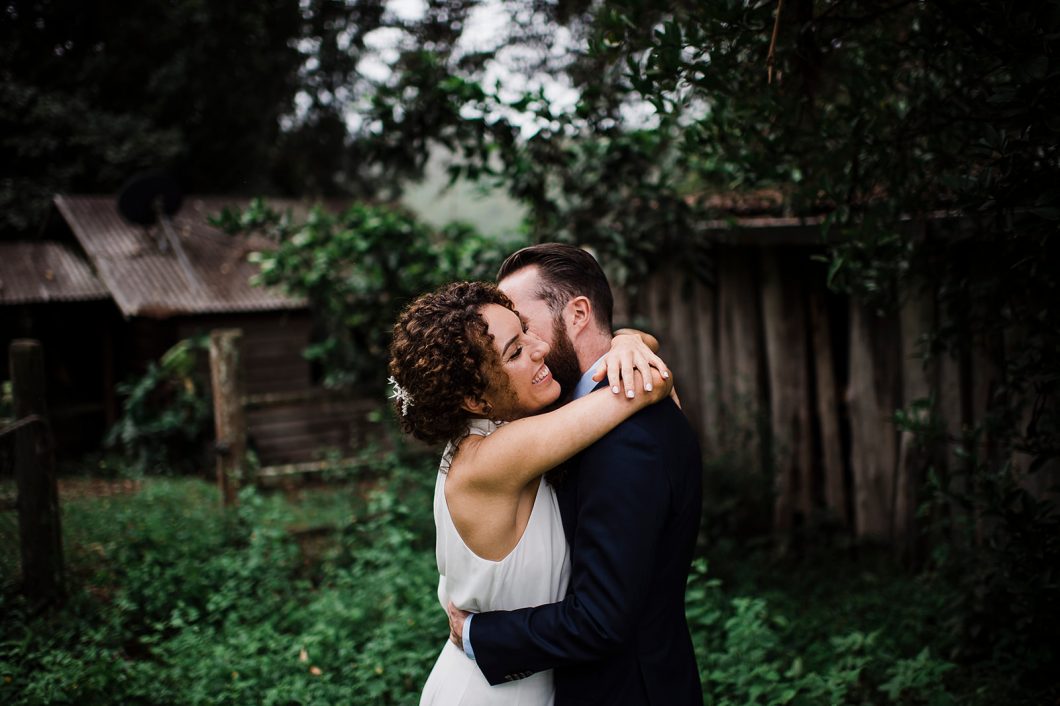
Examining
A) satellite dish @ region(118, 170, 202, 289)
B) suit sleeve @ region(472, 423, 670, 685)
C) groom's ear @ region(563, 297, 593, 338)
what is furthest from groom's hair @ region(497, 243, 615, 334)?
satellite dish @ region(118, 170, 202, 289)

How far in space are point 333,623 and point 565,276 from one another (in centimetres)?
303

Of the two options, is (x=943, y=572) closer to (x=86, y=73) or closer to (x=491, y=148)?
(x=491, y=148)

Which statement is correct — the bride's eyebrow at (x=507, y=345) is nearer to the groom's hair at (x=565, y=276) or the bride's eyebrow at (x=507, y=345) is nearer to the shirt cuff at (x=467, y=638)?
the groom's hair at (x=565, y=276)

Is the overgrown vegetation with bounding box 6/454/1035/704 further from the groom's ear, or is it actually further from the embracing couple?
the groom's ear

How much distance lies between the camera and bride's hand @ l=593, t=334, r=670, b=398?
85.7 inches

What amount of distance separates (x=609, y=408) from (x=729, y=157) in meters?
2.16

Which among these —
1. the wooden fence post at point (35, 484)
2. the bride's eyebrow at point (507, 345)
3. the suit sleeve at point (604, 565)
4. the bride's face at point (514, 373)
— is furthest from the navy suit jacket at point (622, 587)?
the wooden fence post at point (35, 484)

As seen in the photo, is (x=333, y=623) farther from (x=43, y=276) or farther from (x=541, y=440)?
(x=43, y=276)

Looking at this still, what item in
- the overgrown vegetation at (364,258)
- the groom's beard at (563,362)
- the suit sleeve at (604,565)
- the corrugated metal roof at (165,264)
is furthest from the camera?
the corrugated metal roof at (165,264)

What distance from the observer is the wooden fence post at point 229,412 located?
721cm

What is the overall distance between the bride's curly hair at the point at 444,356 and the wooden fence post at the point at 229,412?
5477 millimetres

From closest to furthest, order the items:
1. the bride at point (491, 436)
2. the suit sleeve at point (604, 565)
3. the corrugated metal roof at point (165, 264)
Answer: the suit sleeve at point (604, 565), the bride at point (491, 436), the corrugated metal roof at point (165, 264)

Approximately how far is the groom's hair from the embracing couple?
0.96ft

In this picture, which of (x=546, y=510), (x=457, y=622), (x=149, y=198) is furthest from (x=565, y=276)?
(x=149, y=198)
